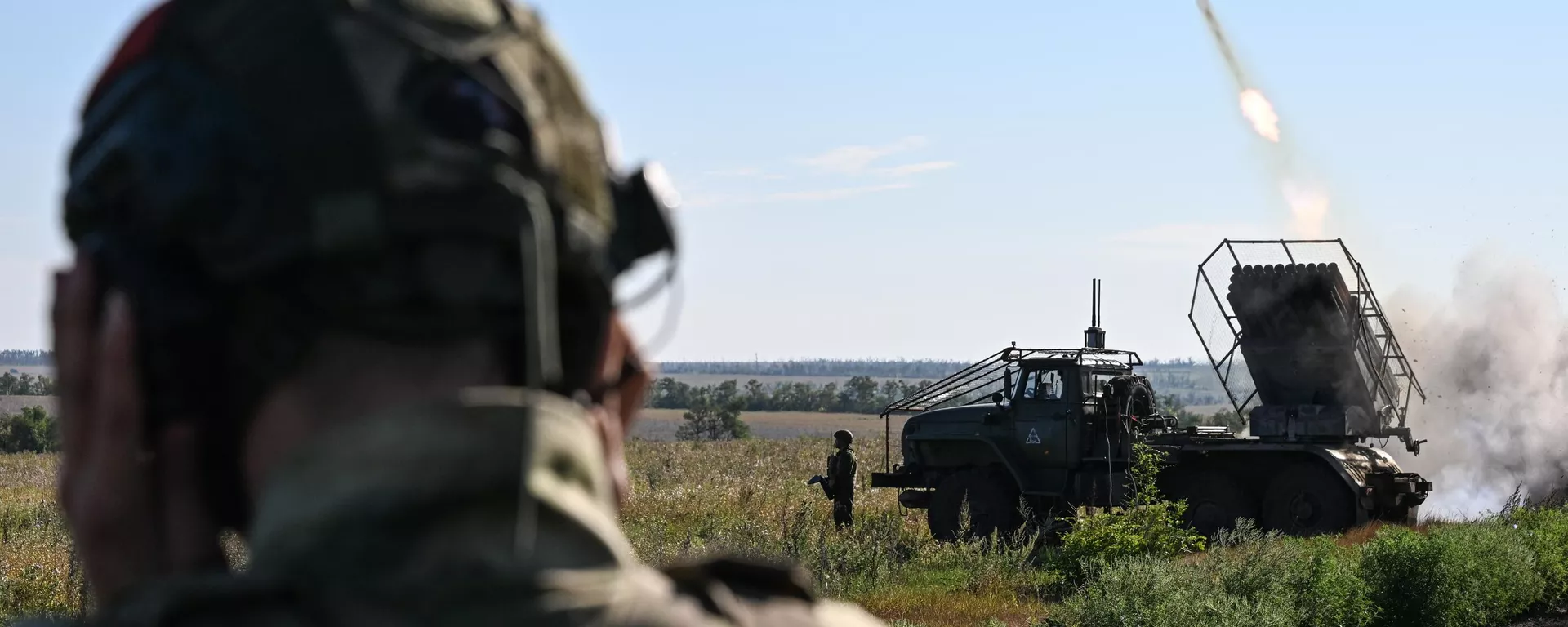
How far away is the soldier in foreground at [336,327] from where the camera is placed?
1.02 m

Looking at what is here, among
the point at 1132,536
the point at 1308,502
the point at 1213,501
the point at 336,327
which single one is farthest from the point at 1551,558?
the point at 336,327

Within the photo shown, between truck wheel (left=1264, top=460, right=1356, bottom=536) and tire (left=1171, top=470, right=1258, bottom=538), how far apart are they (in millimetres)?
273

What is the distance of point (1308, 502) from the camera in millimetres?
19656

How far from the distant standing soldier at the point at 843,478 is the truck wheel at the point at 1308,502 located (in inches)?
188

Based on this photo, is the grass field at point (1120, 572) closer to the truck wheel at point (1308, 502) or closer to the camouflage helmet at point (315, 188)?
the truck wheel at point (1308, 502)

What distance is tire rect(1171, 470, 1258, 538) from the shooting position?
19.8m

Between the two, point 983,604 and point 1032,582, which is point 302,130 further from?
point 1032,582

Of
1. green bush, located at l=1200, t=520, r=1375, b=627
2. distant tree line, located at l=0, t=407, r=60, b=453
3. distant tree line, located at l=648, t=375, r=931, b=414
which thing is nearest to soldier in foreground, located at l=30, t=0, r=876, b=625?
green bush, located at l=1200, t=520, r=1375, b=627

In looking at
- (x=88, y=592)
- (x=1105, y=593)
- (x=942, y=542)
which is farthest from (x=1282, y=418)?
(x=88, y=592)

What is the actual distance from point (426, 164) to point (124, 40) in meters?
0.28

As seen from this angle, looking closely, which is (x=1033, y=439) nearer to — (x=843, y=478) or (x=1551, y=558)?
(x=843, y=478)

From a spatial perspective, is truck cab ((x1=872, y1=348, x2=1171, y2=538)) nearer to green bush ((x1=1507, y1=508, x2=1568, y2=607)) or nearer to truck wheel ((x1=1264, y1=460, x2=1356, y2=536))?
truck wheel ((x1=1264, y1=460, x2=1356, y2=536))

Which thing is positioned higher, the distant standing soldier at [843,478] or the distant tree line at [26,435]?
the distant tree line at [26,435]

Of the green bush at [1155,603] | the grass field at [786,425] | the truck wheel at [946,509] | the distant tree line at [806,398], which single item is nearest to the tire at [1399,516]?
the truck wheel at [946,509]
